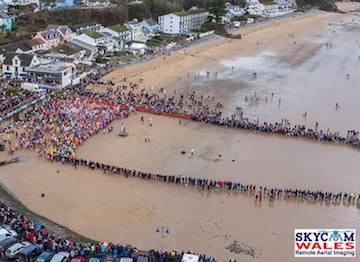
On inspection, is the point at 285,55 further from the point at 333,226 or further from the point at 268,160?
the point at 333,226

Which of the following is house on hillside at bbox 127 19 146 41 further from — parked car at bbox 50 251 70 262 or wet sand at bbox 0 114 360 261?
parked car at bbox 50 251 70 262

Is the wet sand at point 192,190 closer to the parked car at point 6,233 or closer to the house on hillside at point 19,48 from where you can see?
the parked car at point 6,233

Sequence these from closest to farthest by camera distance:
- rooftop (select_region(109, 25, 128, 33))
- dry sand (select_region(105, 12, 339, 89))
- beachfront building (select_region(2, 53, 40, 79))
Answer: beachfront building (select_region(2, 53, 40, 79))
dry sand (select_region(105, 12, 339, 89))
rooftop (select_region(109, 25, 128, 33))

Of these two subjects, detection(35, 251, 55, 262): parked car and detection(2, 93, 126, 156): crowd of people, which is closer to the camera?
detection(35, 251, 55, 262): parked car

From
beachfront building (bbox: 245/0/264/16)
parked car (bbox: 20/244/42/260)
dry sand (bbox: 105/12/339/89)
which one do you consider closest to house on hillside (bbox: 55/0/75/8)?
dry sand (bbox: 105/12/339/89)

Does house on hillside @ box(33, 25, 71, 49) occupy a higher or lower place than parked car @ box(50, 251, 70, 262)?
higher

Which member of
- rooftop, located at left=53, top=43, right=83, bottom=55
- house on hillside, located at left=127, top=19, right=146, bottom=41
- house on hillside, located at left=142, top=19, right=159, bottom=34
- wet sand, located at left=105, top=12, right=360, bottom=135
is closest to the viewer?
wet sand, located at left=105, top=12, right=360, bottom=135

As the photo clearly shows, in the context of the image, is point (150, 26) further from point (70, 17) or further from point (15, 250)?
point (15, 250)

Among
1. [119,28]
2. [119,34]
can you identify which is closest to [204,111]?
[119,34]
